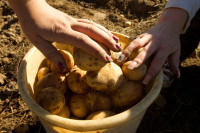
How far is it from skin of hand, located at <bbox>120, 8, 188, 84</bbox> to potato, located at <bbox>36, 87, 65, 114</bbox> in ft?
1.47

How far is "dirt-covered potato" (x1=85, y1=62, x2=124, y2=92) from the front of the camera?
1.21 m

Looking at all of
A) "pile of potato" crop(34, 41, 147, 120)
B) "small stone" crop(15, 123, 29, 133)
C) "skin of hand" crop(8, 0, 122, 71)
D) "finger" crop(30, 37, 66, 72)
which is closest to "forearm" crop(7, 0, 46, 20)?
"skin of hand" crop(8, 0, 122, 71)

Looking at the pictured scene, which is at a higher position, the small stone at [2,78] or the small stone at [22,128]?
the small stone at [2,78]

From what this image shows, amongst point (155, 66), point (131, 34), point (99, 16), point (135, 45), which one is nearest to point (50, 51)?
point (135, 45)

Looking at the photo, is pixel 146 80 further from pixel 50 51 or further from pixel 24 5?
pixel 24 5

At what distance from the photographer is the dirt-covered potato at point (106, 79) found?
47.6 inches

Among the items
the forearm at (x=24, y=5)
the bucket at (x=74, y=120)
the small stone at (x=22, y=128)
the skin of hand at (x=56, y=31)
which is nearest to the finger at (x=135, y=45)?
the skin of hand at (x=56, y=31)

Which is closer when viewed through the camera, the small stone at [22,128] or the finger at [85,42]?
the finger at [85,42]

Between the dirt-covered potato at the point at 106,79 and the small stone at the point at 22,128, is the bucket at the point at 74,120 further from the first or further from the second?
the small stone at the point at 22,128

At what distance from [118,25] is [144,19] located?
39 centimetres

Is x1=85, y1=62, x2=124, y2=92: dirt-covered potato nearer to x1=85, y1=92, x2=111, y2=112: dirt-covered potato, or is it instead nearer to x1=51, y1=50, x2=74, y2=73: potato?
x1=85, y1=92, x2=111, y2=112: dirt-covered potato

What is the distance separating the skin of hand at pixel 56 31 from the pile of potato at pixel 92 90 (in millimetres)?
132

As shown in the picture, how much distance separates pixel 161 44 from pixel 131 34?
1298mm

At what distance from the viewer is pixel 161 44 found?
48.2 inches
